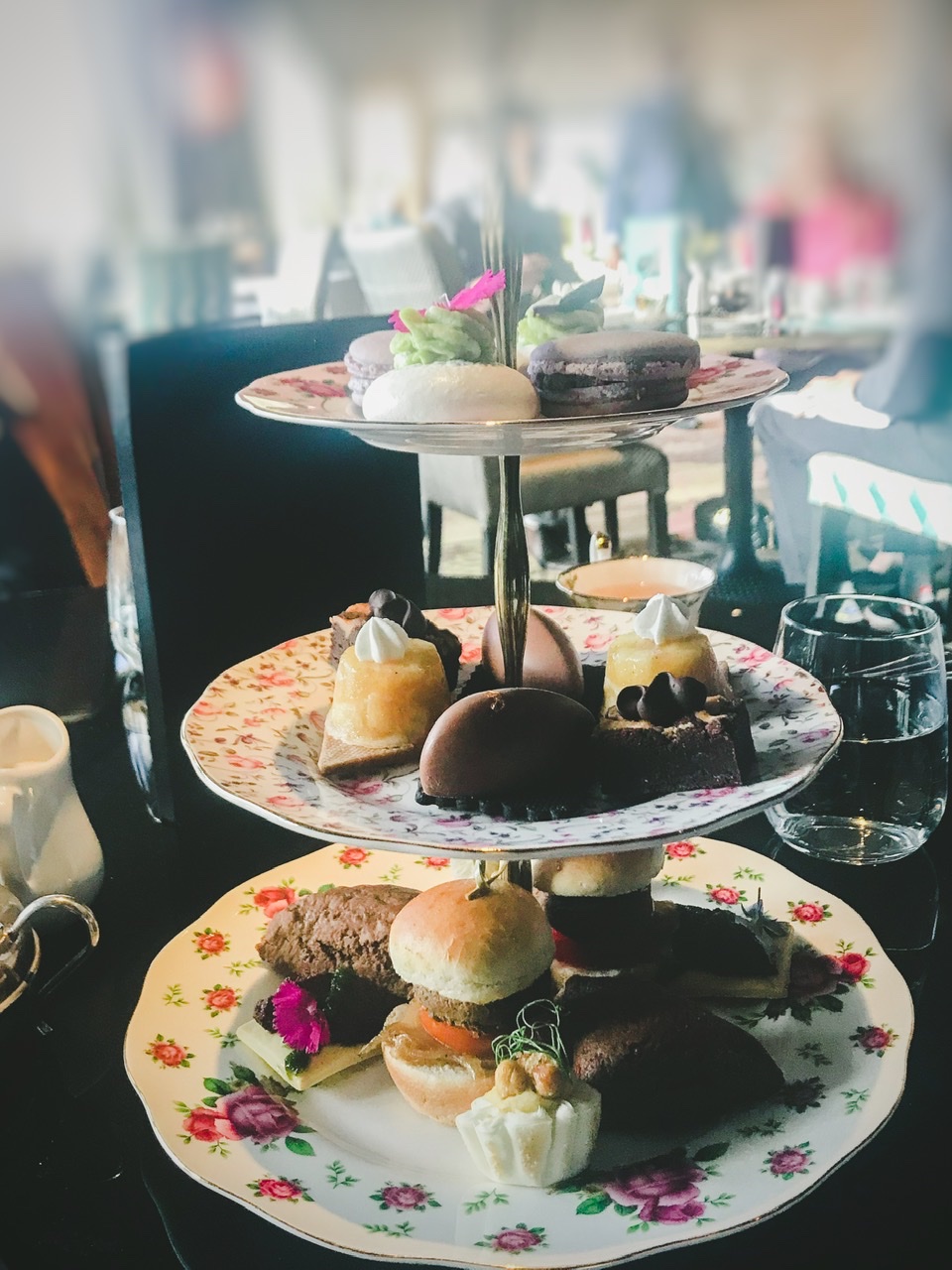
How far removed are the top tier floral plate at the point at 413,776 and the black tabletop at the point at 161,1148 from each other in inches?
6.8

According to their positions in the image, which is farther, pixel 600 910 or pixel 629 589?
pixel 629 589

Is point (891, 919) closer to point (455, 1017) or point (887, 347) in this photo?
point (455, 1017)

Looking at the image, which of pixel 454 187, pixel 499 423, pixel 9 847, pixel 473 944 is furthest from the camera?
pixel 454 187

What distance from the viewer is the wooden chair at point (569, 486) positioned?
2.09 meters

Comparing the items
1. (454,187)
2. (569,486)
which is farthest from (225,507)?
(454,187)

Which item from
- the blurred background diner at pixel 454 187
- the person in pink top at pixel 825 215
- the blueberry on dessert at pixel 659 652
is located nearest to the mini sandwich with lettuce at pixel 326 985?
the blueberry on dessert at pixel 659 652

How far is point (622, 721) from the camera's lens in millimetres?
536

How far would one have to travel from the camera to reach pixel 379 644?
1.90ft

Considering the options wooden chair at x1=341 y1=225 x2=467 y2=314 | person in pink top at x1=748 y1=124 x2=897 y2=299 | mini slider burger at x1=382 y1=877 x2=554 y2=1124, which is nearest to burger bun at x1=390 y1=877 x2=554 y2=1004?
mini slider burger at x1=382 y1=877 x2=554 y2=1124

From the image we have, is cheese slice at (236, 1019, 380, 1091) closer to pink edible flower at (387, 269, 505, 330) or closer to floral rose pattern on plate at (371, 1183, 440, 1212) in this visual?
floral rose pattern on plate at (371, 1183, 440, 1212)

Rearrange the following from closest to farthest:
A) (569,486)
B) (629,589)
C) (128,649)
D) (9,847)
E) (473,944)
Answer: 1. (473,944)
2. (9,847)
3. (128,649)
4. (629,589)
5. (569,486)

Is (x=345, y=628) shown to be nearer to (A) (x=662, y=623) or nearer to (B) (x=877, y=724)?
(A) (x=662, y=623)

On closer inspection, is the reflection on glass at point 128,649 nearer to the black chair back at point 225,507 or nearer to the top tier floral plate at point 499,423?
the black chair back at point 225,507

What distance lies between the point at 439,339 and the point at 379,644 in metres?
0.16
